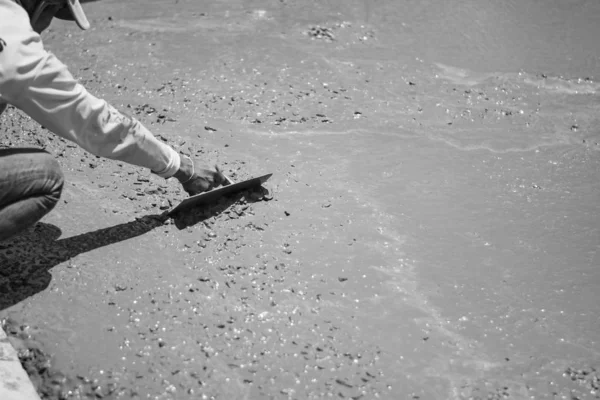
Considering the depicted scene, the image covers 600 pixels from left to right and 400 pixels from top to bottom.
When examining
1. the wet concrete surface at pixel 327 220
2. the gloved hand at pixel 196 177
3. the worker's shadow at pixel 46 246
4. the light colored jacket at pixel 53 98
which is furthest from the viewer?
the gloved hand at pixel 196 177

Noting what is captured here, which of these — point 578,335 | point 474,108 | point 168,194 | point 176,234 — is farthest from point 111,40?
point 578,335

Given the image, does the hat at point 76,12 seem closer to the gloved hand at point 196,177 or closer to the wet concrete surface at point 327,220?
the gloved hand at point 196,177

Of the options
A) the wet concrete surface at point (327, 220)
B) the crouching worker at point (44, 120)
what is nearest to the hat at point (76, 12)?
the crouching worker at point (44, 120)

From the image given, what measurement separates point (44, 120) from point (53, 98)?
120mm

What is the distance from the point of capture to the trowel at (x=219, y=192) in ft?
11.6

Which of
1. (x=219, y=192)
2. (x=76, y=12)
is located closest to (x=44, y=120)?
(x=76, y=12)

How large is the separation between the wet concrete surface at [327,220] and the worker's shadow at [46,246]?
0.4 inches

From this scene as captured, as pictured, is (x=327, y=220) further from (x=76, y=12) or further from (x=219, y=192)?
(x=76, y=12)

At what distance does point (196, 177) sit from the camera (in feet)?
11.4

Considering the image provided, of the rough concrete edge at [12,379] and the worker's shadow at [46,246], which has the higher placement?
the worker's shadow at [46,246]

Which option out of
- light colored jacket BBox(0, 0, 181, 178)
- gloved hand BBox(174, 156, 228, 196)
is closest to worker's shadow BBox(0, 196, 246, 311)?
gloved hand BBox(174, 156, 228, 196)

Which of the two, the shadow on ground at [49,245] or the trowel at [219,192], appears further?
the trowel at [219,192]

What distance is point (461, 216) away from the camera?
12.4 ft

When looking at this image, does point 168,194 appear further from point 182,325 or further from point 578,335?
point 578,335
